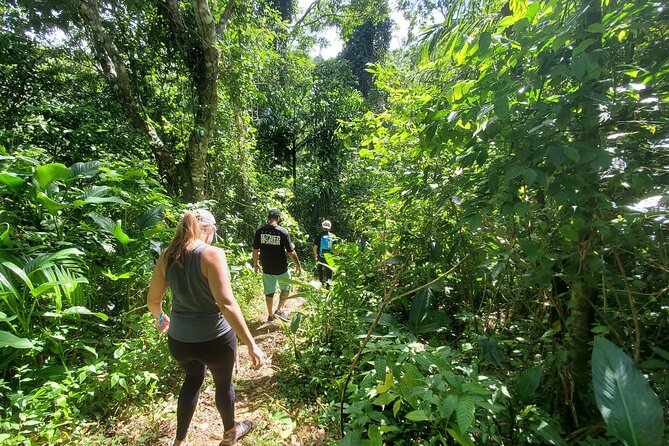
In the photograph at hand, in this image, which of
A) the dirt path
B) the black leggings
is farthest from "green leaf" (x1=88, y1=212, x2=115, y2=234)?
the dirt path

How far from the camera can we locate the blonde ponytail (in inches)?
75.4

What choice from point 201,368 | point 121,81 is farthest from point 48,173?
point 121,81

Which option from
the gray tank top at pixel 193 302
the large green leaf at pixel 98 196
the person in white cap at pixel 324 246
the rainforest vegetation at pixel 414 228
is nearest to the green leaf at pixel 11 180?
the rainforest vegetation at pixel 414 228

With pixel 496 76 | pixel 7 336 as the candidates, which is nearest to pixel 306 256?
pixel 7 336

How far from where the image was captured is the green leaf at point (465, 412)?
118 cm

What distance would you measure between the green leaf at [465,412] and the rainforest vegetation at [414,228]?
18 mm

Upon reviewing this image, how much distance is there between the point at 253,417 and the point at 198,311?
1.17m

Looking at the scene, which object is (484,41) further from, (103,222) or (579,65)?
(103,222)

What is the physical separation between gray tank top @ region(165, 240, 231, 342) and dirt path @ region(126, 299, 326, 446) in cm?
71

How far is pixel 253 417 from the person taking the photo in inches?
97.3

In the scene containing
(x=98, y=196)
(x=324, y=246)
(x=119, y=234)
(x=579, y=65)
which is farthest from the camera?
(x=324, y=246)

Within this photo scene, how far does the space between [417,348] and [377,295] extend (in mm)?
1387

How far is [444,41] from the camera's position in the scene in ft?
5.98

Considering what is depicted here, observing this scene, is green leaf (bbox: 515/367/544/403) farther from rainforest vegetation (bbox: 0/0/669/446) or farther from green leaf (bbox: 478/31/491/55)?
green leaf (bbox: 478/31/491/55)
